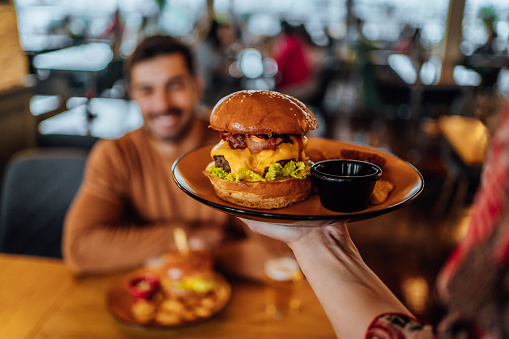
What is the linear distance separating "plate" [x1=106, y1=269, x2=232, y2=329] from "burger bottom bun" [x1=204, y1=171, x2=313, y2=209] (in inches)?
23.1

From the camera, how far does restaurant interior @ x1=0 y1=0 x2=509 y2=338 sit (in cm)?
309

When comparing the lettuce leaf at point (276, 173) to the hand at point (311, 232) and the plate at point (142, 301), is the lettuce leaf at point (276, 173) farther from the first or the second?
the plate at point (142, 301)

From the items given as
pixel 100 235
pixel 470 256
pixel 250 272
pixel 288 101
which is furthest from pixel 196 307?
pixel 470 256

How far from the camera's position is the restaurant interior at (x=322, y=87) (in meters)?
3.09

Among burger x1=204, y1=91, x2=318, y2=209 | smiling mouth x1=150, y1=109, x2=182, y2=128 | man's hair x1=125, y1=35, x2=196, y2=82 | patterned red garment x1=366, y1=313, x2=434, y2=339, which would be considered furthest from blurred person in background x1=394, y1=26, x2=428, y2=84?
patterned red garment x1=366, y1=313, x2=434, y2=339

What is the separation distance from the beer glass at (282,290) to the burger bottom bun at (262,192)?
0.53 metres

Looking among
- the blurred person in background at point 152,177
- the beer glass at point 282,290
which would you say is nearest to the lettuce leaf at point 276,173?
the beer glass at point 282,290

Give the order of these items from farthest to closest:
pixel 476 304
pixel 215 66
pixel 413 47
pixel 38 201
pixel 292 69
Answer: pixel 413 47 < pixel 215 66 < pixel 292 69 < pixel 38 201 < pixel 476 304

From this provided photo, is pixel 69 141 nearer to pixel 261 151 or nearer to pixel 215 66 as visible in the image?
pixel 261 151

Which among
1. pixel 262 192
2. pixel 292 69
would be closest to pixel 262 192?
pixel 262 192

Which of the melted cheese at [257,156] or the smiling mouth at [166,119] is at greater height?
the melted cheese at [257,156]

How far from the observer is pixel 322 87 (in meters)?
7.31

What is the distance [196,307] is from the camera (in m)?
1.57

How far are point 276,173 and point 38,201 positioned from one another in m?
1.87
